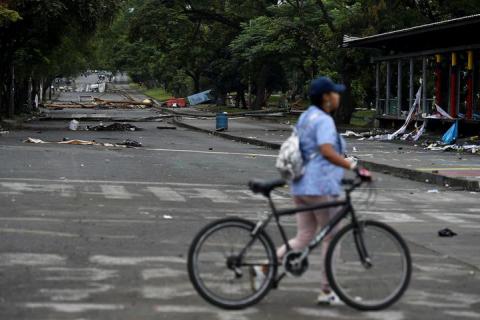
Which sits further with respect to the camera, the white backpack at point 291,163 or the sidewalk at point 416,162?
the sidewalk at point 416,162

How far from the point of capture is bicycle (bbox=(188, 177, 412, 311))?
6.70m

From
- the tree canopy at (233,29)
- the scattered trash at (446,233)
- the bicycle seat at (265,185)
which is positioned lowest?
the scattered trash at (446,233)

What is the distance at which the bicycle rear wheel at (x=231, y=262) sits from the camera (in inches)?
263

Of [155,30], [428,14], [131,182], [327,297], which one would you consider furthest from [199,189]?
[155,30]

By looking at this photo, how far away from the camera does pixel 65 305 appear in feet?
22.4

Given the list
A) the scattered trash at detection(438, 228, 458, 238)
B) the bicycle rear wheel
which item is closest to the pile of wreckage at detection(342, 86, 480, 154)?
the scattered trash at detection(438, 228, 458, 238)

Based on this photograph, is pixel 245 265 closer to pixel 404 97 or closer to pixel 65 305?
pixel 65 305

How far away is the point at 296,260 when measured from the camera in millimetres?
6832

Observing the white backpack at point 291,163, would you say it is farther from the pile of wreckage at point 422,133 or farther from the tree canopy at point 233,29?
the tree canopy at point 233,29

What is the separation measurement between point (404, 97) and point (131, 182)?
31.3m

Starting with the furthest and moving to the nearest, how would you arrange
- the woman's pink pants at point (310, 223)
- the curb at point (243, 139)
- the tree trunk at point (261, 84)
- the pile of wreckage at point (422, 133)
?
1. the tree trunk at point (261, 84)
2. the curb at point (243, 139)
3. the pile of wreckage at point (422, 133)
4. the woman's pink pants at point (310, 223)

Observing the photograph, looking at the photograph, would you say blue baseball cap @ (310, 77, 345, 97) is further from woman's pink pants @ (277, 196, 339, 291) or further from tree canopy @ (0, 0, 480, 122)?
tree canopy @ (0, 0, 480, 122)

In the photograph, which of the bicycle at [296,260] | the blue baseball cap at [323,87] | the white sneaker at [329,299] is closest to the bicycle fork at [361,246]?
the bicycle at [296,260]

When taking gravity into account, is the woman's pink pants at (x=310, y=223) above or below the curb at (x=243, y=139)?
above
